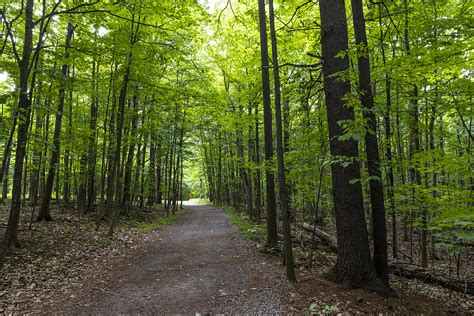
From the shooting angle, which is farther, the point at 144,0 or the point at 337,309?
the point at 144,0

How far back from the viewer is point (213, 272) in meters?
6.91

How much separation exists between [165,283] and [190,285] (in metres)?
0.63

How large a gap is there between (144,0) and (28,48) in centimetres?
389

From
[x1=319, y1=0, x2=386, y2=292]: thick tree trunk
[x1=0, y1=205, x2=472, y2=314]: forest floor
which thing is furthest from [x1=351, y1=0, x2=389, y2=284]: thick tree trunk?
[x1=0, y1=205, x2=472, y2=314]: forest floor

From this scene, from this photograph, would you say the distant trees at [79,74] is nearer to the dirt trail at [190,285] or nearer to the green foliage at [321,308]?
the dirt trail at [190,285]

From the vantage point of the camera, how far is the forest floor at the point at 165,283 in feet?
16.1

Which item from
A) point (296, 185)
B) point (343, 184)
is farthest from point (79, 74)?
point (343, 184)

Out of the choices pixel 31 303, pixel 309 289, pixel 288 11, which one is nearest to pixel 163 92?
pixel 288 11

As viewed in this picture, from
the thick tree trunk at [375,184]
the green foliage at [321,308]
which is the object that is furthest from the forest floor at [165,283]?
the thick tree trunk at [375,184]

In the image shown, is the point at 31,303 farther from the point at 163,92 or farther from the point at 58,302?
the point at 163,92

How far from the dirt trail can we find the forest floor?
19mm

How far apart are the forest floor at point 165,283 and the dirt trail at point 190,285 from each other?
2 centimetres

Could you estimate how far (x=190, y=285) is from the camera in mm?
6035

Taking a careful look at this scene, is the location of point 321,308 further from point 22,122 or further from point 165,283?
point 22,122
